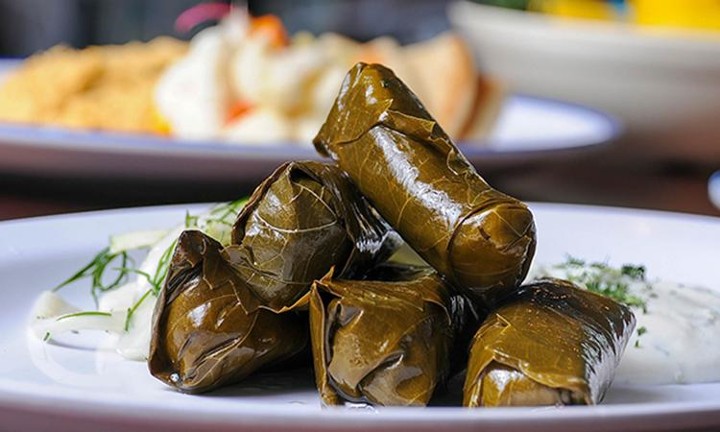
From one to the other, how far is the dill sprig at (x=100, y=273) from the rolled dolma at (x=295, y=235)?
1.42 feet

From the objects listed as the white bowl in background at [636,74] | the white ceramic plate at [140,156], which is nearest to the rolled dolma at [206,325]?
the white ceramic plate at [140,156]

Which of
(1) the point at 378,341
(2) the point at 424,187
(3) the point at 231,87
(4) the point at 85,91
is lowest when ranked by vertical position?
(4) the point at 85,91

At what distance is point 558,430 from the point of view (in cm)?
114

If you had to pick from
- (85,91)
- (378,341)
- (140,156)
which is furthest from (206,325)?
(85,91)

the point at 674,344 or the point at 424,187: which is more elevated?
the point at 424,187

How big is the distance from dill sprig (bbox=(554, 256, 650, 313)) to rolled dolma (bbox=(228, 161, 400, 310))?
1.56ft

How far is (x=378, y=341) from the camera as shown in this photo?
58.7 inches

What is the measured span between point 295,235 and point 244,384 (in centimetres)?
23

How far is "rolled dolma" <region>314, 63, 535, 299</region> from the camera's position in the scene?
154 cm

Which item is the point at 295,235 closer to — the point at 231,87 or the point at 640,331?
the point at 640,331

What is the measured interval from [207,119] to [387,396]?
91.4 inches

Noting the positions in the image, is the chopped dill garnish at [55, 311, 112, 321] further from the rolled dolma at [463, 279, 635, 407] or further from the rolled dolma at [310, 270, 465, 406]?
the rolled dolma at [463, 279, 635, 407]

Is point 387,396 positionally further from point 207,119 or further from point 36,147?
point 207,119

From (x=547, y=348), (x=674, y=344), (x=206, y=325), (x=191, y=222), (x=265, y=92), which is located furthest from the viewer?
(x=265, y=92)
